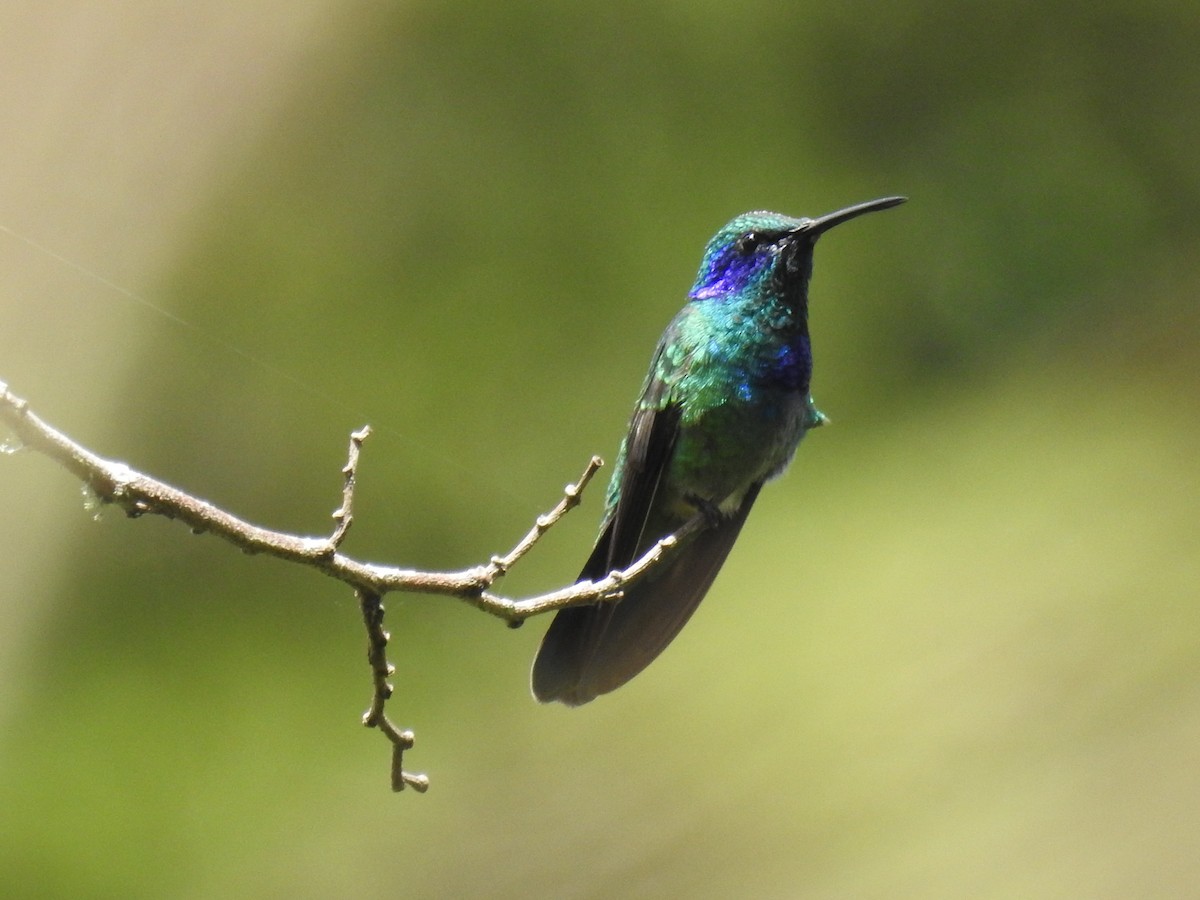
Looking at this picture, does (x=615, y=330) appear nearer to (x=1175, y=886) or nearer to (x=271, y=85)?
(x=271, y=85)

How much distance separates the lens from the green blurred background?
390 centimetres

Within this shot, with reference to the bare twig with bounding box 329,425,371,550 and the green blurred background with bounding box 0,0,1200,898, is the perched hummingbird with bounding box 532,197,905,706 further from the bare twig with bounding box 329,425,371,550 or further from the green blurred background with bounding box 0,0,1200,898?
the green blurred background with bounding box 0,0,1200,898

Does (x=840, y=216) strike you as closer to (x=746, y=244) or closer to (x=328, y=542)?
(x=746, y=244)

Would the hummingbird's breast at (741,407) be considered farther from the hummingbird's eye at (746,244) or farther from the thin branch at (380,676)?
the thin branch at (380,676)

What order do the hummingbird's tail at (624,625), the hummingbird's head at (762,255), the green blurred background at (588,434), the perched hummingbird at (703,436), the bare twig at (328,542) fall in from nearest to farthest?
the bare twig at (328,542)
the hummingbird's tail at (624,625)
the perched hummingbird at (703,436)
the hummingbird's head at (762,255)
the green blurred background at (588,434)

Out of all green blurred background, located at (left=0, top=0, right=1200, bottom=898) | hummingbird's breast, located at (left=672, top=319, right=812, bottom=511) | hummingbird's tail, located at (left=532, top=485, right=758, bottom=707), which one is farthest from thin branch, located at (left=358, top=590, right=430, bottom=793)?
green blurred background, located at (left=0, top=0, right=1200, bottom=898)

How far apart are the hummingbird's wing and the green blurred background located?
1.58m

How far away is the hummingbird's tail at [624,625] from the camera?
7.55 feet

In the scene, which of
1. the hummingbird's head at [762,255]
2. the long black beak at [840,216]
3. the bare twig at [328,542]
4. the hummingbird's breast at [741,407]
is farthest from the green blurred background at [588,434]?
the bare twig at [328,542]

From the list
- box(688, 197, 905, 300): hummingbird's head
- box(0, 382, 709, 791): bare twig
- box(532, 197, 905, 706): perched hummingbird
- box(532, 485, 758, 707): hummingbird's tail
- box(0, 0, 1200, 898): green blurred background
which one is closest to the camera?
box(0, 382, 709, 791): bare twig

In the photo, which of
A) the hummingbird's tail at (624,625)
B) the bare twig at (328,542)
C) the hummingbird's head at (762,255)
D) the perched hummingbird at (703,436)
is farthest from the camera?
the hummingbird's head at (762,255)

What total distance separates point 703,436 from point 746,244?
0.52 metres

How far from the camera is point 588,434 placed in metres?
4.43

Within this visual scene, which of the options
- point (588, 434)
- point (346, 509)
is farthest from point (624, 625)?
point (588, 434)
